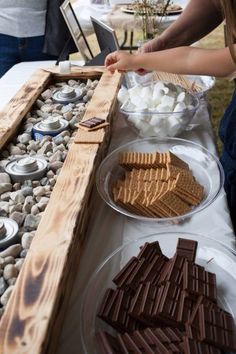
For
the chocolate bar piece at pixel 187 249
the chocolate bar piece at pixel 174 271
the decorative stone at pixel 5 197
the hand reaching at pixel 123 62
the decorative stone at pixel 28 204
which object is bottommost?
the decorative stone at pixel 5 197

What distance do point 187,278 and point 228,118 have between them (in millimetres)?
470

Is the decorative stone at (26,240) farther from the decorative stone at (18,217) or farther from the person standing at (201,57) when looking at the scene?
the person standing at (201,57)

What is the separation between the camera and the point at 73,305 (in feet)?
1.98

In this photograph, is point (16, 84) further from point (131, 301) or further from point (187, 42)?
point (131, 301)

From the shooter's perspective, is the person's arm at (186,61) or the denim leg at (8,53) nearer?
the person's arm at (186,61)

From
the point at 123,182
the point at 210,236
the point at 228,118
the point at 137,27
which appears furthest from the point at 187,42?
the point at 137,27

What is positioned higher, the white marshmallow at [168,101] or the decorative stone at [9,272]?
the white marshmallow at [168,101]

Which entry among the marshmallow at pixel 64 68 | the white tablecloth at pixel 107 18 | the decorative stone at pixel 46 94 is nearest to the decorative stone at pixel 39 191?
the decorative stone at pixel 46 94

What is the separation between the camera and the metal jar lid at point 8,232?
64 centimetres

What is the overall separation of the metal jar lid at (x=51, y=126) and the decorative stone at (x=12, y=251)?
1.36ft

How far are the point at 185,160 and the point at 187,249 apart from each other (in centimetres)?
29

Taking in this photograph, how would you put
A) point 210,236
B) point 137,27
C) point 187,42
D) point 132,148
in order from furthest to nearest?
point 137,27 → point 187,42 → point 132,148 → point 210,236

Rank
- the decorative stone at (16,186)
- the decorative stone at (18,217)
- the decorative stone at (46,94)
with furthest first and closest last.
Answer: the decorative stone at (46,94) → the decorative stone at (16,186) → the decorative stone at (18,217)

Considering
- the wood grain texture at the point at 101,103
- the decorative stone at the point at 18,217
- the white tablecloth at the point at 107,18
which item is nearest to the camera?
the decorative stone at the point at 18,217
